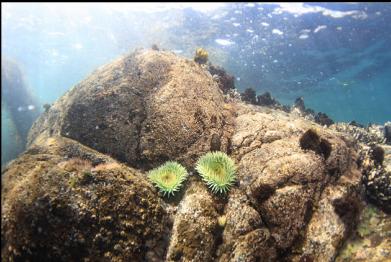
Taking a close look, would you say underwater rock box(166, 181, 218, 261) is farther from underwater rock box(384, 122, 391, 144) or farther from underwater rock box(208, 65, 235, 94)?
underwater rock box(384, 122, 391, 144)

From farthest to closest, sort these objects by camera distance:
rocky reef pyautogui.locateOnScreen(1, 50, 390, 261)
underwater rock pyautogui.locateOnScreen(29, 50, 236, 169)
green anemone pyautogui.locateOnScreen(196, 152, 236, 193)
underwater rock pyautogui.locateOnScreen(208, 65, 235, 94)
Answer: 1. underwater rock pyautogui.locateOnScreen(208, 65, 235, 94)
2. underwater rock pyautogui.locateOnScreen(29, 50, 236, 169)
3. green anemone pyautogui.locateOnScreen(196, 152, 236, 193)
4. rocky reef pyautogui.locateOnScreen(1, 50, 390, 261)

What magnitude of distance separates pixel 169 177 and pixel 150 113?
6.65ft

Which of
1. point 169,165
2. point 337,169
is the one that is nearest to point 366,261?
point 337,169

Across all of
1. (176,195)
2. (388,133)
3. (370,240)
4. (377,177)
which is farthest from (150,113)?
(388,133)

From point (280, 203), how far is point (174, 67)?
16.2 feet

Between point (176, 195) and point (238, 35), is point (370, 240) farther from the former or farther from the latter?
point (238, 35)

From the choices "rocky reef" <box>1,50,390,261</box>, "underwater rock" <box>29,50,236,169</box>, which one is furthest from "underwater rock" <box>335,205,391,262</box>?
"underwater rock" <box>29,50,236,169</box>

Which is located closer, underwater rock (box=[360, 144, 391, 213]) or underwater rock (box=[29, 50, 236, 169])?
underwater rock (box=[29, 50, 236, 169])

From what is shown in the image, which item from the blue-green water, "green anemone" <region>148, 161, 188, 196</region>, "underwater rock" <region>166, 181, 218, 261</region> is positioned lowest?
the blue-green water

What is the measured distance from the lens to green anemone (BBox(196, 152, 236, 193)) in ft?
20.6

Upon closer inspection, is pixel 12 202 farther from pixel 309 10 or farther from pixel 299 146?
pixel 309 10

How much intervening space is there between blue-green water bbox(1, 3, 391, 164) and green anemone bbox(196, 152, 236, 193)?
14.5 m

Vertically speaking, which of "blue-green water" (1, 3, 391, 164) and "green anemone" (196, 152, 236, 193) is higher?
"green anemone" (196, 152, 236, 193)

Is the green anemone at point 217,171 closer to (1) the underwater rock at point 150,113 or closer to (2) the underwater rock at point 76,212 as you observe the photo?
(1) the underwater rock at point 150,113
